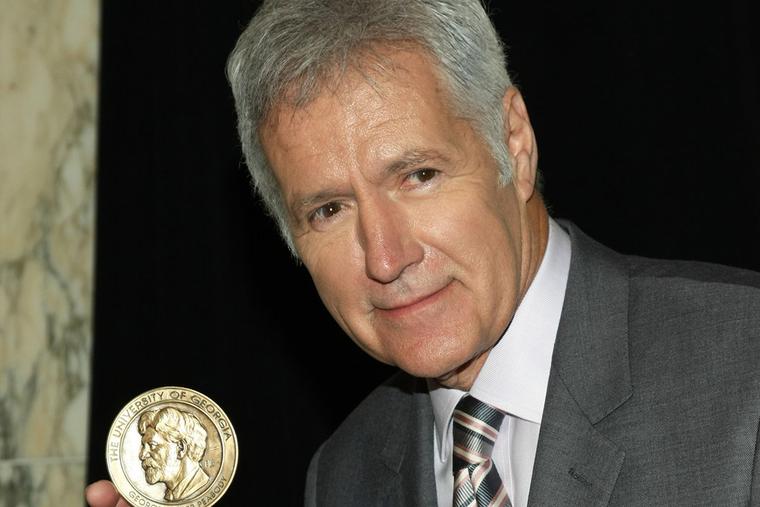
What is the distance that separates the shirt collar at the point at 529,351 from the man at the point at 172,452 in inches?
29.0

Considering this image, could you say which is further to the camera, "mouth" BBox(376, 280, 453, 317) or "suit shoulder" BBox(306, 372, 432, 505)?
"suit shoulder" BBox(306, 372, 432, 505)

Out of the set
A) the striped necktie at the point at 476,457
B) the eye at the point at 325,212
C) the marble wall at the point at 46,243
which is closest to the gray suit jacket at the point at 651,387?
the striped necktie at the point at 476,457

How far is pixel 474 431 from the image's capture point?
2.87 m

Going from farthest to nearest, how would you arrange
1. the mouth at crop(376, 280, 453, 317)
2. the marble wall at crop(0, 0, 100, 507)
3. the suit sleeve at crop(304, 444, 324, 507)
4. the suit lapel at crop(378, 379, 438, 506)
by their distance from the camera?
the marble wall at crop(0, 0, 100, 507) < the suit sleeve at crop(304, 444, 324, 507) < the suit lapel at crop(378, 379, 438, 506) < the mouth at crop(376, 280, 453, 317)

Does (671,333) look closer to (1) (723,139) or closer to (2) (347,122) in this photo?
(2) (347,122)

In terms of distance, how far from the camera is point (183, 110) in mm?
3965

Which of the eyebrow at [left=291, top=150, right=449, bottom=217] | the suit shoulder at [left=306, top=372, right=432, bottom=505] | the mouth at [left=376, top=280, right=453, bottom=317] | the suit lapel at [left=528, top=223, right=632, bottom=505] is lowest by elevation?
the suit shoulder at [left=306, top=372, right=432, bottom=505]

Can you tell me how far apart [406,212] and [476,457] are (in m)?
0.67

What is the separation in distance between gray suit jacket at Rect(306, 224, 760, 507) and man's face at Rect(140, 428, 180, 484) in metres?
0.91

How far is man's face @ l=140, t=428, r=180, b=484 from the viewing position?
9.20ft

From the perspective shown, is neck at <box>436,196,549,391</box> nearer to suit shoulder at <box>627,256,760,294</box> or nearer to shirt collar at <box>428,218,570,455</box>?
shirt collar at <box>428,218,570,455</box>

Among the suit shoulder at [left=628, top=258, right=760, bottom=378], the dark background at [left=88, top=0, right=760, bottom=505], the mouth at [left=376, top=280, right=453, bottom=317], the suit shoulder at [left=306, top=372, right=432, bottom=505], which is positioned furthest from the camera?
the dark background at [left=88, top=0, right=760, bottom=505]

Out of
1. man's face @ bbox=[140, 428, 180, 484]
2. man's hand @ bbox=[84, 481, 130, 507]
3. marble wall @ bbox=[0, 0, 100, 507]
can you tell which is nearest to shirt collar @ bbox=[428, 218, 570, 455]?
man's face @ bbox=[140, 428, 180, 484]

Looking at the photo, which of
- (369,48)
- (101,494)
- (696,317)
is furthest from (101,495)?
(696,317)
